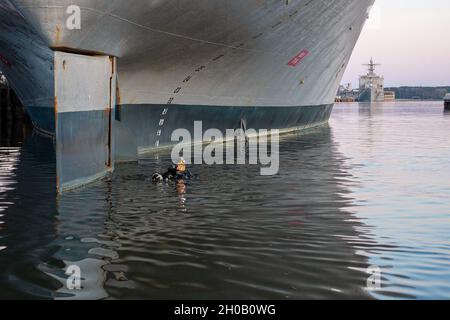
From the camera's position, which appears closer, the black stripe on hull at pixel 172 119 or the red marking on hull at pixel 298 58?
the black stripe on hull at pixel 172 119

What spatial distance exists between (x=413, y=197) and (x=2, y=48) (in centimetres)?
2256

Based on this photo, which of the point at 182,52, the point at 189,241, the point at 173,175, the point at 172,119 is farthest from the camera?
the point at 172,119

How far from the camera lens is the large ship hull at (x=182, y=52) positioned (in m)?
19.1

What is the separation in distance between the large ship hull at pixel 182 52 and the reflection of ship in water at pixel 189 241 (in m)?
4.92

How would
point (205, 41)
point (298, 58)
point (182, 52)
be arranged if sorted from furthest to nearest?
1. point (298, 58)
2. point (205, 41)
3. point (182, 52)

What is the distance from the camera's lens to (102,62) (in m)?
20.2

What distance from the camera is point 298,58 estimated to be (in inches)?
1409

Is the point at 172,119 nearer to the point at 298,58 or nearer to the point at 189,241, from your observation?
the point at 298,58

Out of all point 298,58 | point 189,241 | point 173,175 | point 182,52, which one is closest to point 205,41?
point 182,52

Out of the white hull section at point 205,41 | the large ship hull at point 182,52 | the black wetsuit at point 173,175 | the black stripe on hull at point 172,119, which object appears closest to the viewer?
the white hull section at point 205,41

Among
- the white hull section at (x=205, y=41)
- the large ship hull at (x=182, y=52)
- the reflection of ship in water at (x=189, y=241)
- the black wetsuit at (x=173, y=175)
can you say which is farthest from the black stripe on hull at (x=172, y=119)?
the reflection of ship in water at (x=189, y=241)

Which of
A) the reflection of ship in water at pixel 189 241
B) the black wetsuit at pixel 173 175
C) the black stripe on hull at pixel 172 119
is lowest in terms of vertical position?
the reflection of ship in water at pixel 189 241

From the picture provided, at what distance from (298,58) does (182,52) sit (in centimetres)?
1292

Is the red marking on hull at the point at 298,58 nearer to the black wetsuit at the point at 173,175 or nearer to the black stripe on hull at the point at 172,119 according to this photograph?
the black stripe on hull at the point at 172,119
